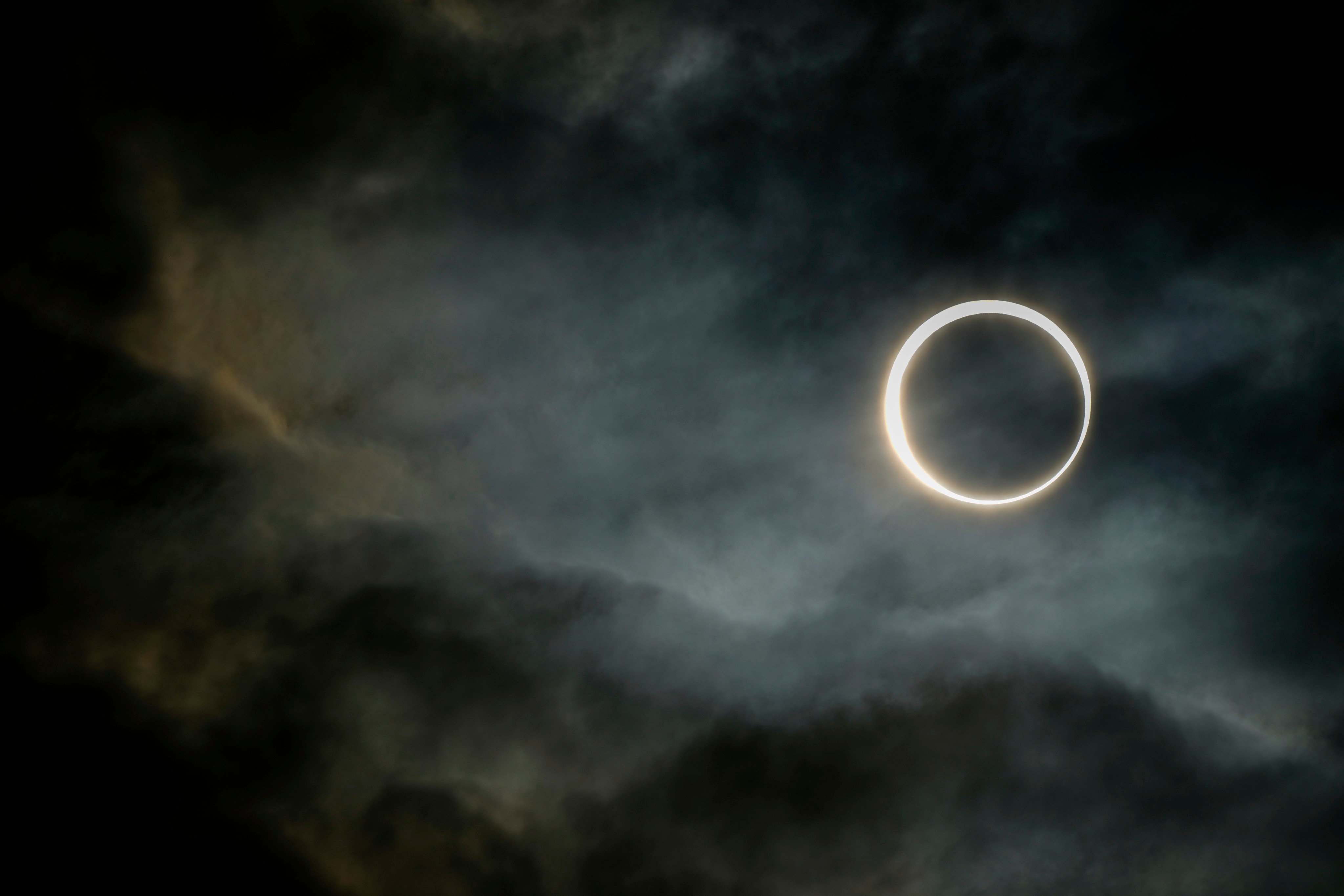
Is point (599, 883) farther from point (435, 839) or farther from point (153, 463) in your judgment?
point (153, 463)

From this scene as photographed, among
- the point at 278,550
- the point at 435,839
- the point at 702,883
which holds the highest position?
Answer: the point at 278,550

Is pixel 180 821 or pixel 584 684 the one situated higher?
pixel 584 684

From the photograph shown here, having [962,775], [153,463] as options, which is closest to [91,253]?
[153,463]

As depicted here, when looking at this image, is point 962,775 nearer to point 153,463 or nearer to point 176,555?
point 176,555

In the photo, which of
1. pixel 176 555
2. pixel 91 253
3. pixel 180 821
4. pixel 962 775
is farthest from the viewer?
pixel 962 775

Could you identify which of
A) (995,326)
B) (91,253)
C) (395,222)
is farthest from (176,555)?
(995,326)

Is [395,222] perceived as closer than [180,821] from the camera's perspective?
Yes

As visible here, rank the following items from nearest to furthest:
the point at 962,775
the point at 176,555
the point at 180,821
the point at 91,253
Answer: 1. the point at 91,253
2. the point at 176,555
3. the point at 180,821
4. the point at 962,775
